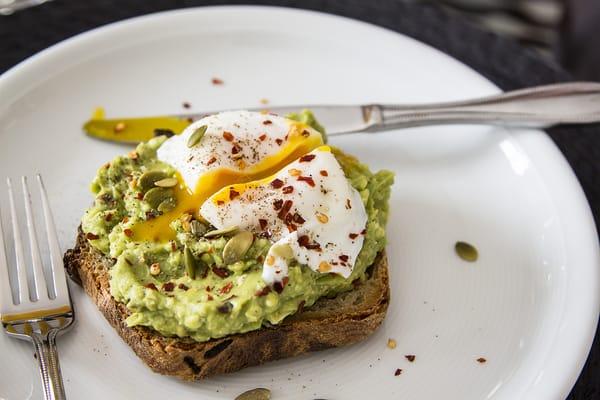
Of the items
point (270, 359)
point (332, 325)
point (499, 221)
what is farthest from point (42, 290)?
point (499, 221)

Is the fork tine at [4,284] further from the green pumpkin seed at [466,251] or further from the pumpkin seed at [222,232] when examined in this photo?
the green pumpkin seed at [466,251]

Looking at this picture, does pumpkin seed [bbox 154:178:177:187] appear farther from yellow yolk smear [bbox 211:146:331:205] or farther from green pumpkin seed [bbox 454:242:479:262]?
green pumpkin seed [bbox 454:242:479:262]

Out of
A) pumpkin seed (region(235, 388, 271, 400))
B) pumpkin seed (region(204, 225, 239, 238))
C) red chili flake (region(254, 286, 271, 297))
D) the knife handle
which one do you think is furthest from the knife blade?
pumpkin seed (region(235, 388, 271, 400))

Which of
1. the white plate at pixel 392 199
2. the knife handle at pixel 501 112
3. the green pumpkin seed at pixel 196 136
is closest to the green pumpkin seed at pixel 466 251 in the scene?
the white plate at pixel 392 199

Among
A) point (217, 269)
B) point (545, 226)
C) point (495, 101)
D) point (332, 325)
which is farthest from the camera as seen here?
point (495, 101)

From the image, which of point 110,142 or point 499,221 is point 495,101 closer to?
point 499,221

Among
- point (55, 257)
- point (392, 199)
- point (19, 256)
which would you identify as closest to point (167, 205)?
point (55, 257)
